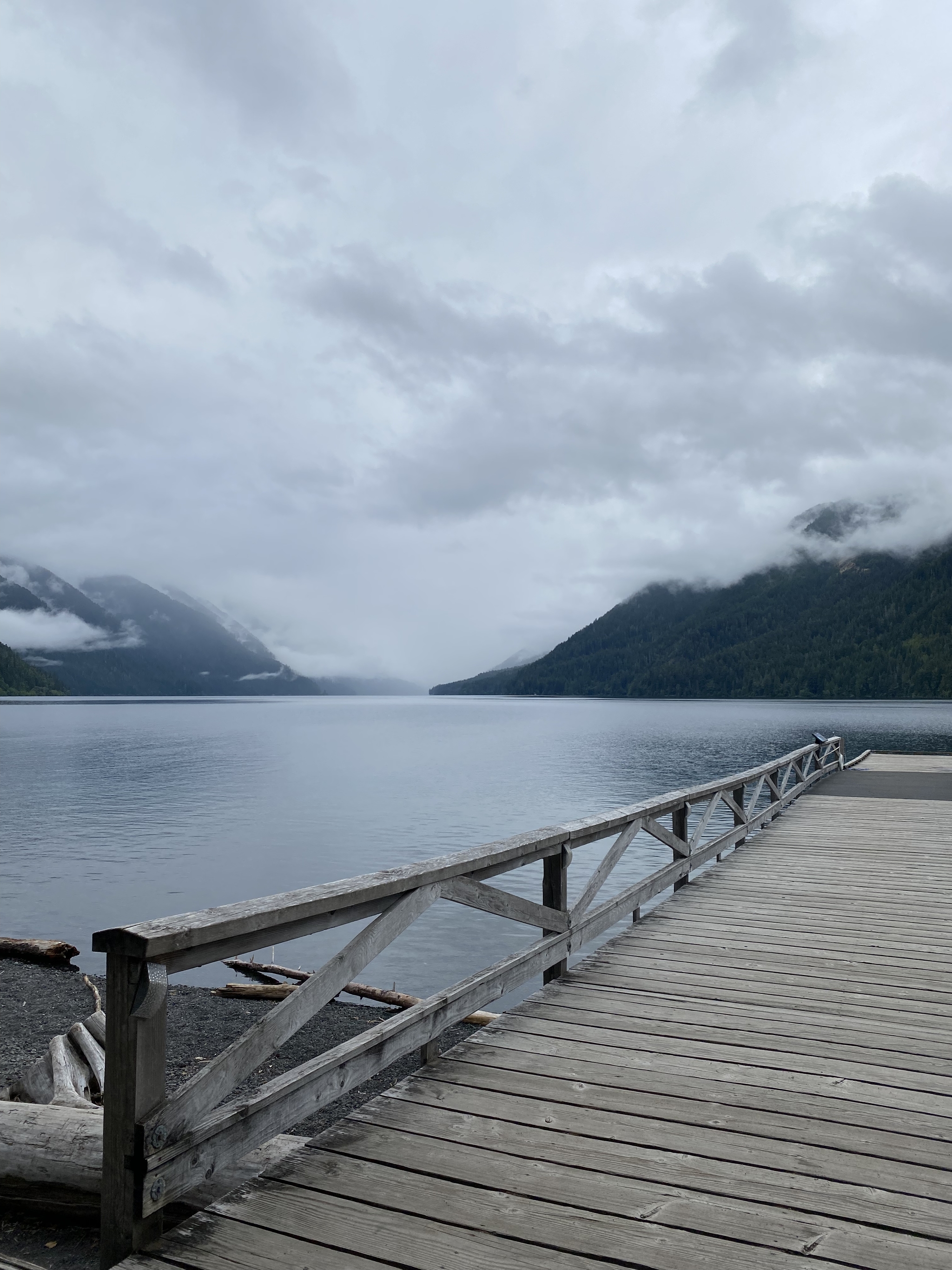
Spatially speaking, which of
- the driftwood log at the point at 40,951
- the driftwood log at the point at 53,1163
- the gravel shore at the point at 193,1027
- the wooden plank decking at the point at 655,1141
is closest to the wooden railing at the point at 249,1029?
the wooden plank decking at the point at 655,1141

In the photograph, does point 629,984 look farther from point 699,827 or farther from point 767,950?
point 699,827

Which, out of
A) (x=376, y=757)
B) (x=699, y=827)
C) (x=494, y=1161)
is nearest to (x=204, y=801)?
(x=376, y=757)

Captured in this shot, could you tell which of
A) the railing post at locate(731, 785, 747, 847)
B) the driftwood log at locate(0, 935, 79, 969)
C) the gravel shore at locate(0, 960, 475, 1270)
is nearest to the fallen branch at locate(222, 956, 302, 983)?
the gravel shore at locate(0, 960, 475, 1270)

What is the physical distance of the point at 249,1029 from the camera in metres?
3.92

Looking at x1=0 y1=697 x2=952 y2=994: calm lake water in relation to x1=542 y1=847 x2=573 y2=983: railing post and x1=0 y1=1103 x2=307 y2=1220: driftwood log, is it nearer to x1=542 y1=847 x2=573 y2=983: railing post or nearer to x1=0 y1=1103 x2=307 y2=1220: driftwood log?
x1=542 y1=847 x2=573 y2=983: railing post

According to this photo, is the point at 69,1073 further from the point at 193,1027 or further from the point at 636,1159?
the point at 193,1027

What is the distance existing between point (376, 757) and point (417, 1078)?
5976cm

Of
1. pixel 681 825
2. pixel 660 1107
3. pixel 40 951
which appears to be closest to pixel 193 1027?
pixel 40 951

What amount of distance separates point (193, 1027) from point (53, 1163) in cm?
631

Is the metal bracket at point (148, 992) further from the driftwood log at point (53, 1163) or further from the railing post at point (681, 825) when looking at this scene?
the railing post at point (681, 825)

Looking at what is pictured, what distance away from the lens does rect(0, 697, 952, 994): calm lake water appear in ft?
56.0

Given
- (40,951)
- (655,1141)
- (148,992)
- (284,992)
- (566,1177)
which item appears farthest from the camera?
(40,951)

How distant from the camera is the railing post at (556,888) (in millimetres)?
5984

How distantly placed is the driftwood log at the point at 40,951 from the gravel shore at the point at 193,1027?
0.16 meters
